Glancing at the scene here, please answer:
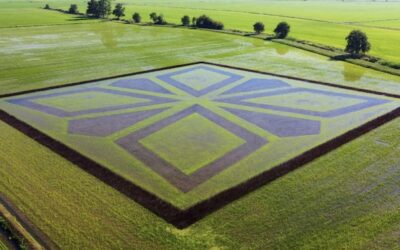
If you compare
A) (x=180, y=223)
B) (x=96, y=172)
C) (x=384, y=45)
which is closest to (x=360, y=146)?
(x=180, y=223)

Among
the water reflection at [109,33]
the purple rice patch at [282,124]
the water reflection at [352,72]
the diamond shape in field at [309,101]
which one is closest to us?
the purple rice patch at [282,124]

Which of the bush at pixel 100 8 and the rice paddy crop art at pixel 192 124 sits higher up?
the bush at pixel 100 8

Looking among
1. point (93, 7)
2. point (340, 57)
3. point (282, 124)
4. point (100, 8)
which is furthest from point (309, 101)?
point (93, 7)

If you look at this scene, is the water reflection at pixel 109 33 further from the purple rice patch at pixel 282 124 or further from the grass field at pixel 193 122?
the purple rice patch at pixel 282 124

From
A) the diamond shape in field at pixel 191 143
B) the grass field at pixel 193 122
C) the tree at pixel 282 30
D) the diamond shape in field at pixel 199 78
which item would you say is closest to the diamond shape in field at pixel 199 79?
the diamond shape in field at pixel 199 78

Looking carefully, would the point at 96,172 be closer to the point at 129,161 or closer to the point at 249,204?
the point at 129,161

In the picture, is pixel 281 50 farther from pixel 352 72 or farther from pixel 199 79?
pixel 199 79
